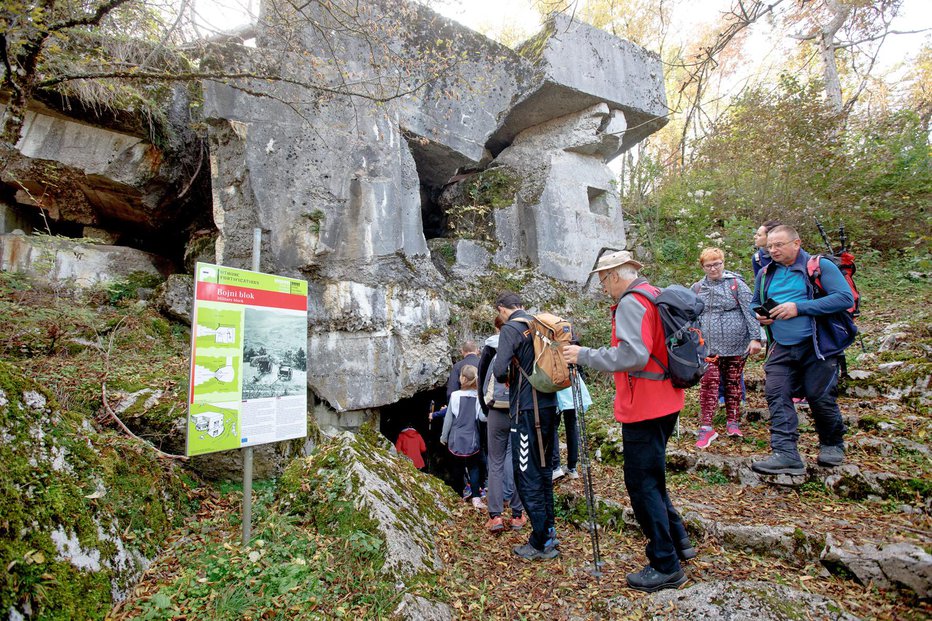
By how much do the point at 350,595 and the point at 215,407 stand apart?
1.40m

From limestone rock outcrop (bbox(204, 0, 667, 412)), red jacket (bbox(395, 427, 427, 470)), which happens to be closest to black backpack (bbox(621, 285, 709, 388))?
limestone rock outcrop (bbox(204, 0, 667, 412))

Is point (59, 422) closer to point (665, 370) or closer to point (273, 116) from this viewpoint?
point (665, 370)

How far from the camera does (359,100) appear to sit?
23.4 ft

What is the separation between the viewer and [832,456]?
366 cm

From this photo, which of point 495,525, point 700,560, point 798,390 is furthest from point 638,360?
point 495,525

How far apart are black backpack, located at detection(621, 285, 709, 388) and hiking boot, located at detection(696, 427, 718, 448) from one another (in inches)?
91.3

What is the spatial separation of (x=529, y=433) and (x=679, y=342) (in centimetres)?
133

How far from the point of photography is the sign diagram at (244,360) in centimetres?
291

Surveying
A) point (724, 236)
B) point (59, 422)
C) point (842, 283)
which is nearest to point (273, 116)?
point (59, 422)

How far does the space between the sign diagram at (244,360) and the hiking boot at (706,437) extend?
12.5 ft

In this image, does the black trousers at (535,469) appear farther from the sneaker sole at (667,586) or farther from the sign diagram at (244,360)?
the sign diagram at (244,360)

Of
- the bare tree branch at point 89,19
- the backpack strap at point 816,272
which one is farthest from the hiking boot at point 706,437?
the bare tree branch at point 89,19

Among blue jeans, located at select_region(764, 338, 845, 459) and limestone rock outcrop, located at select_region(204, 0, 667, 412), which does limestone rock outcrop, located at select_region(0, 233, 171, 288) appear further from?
blue jeans, located at select_region(764, 338, 845, 459)

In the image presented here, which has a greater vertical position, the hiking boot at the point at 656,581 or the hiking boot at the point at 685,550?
the hiking boot at the point at 685,550
